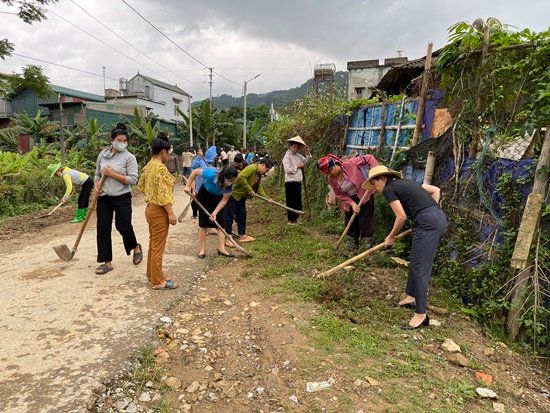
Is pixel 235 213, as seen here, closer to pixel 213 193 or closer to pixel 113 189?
pixel 213 193

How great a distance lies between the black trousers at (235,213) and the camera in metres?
5.89

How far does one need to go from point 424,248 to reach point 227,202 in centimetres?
309

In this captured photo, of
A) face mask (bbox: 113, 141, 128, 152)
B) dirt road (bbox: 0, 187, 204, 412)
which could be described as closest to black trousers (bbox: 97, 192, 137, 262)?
dirt road (bbox: 0, 187, 204, 412)

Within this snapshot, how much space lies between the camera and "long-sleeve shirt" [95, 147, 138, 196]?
14.8ft

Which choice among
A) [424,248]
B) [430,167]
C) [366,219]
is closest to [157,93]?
[366,219]

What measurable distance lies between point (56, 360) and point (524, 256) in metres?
3.79

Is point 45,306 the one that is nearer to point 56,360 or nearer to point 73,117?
point 56,360

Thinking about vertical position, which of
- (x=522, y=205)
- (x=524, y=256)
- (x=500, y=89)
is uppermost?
(x=500, y=89)

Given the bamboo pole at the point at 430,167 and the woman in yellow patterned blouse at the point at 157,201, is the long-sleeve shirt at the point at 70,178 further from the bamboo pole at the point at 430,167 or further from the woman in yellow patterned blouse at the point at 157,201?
the bamboo pole at the point at 430,167

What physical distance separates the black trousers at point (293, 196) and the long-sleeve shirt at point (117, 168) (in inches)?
125

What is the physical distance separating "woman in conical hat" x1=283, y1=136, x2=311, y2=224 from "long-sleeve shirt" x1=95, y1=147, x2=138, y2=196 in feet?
9.97

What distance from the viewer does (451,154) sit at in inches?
174

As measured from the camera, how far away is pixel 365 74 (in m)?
23.1

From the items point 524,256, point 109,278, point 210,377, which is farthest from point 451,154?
point 109,278
